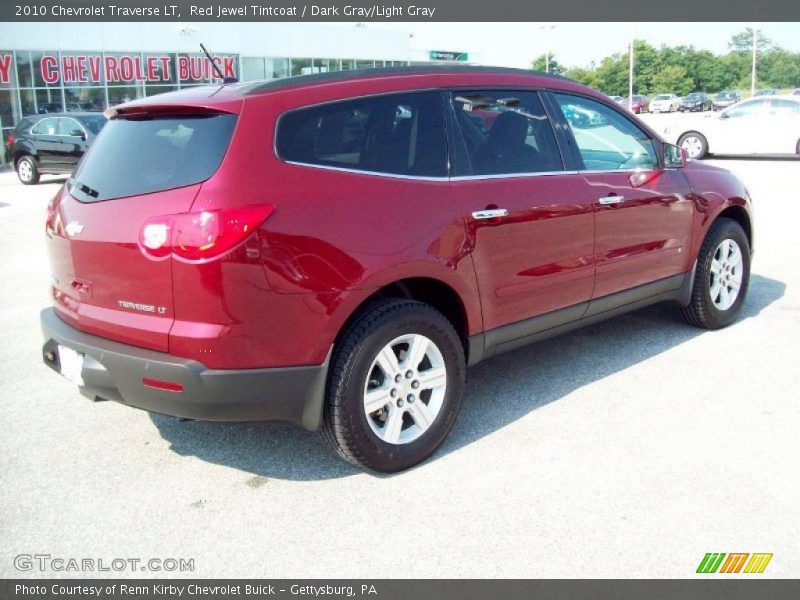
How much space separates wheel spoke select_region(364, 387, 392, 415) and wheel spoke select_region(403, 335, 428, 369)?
17cm

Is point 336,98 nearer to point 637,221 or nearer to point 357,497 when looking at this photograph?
point 357,497

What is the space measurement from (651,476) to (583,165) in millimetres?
1879

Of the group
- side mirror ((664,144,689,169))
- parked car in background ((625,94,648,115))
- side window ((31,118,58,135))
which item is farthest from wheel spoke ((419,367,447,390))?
parked car in background ((625,94,648,115))

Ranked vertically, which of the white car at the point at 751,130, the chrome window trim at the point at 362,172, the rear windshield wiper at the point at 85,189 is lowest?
the white car at the point at 751,130

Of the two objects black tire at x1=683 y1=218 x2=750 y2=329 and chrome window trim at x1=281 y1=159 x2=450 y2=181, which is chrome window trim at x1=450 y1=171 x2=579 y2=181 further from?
black tire at x1=683 y1=218 x2=750 y2=329

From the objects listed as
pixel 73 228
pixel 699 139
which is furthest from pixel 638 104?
pixel 73 228

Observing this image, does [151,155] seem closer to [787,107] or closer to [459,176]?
[459,176]

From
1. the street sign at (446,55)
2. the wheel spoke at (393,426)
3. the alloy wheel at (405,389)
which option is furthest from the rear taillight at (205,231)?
the street sign at (446,55)

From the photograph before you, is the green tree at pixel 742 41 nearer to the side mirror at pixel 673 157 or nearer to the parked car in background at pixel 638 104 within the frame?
the parked car in background at pixel 638 104

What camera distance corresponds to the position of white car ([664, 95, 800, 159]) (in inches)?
775

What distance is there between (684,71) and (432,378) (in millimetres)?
89777

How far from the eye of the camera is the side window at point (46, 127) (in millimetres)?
18219

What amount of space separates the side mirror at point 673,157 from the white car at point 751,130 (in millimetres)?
15479

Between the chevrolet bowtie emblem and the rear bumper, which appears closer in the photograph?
the rear bumper
